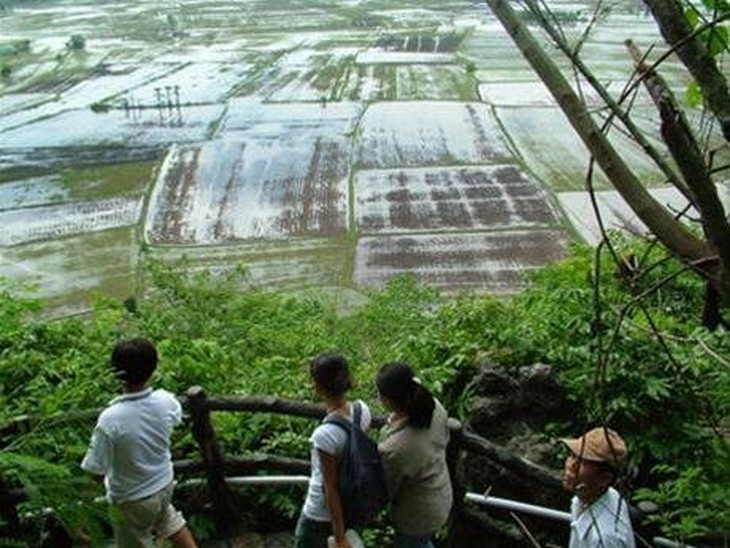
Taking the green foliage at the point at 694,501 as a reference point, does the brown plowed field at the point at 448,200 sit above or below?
below

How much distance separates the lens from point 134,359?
3.10 metres

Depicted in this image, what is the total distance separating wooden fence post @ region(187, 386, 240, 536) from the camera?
3.67 m

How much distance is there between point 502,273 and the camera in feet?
56.1

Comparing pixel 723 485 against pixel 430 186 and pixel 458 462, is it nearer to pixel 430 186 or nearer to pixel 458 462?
pixel 458 462

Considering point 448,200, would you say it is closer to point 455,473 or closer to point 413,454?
point 455,473

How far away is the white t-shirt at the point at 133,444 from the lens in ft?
10.1

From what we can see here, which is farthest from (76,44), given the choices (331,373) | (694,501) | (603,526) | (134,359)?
(603,526)

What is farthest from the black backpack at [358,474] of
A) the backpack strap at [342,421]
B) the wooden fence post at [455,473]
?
the wooden fence post at [455,473]

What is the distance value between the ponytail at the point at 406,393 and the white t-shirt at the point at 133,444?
3.03 ft

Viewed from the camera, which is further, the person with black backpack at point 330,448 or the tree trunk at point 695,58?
the person with black backpack at point 330,448

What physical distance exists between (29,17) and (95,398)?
56027 millimetres

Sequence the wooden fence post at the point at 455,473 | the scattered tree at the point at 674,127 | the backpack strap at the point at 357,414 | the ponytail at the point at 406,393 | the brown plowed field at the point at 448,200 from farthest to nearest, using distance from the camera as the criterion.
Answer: the brown plowed field at the point at 448,200, the wooden fence post at the point at 455,473, the backpack strap at the point at 357,414, the ponytail at the point at 406,393, the scattered tree at the point at 674,127

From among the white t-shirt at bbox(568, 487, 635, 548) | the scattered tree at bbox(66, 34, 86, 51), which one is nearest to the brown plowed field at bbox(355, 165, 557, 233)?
the white t-shirt at bbox(568, 487, 635, 548)

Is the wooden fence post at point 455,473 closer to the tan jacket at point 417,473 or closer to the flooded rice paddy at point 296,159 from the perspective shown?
the tan jacket at point 417,473
